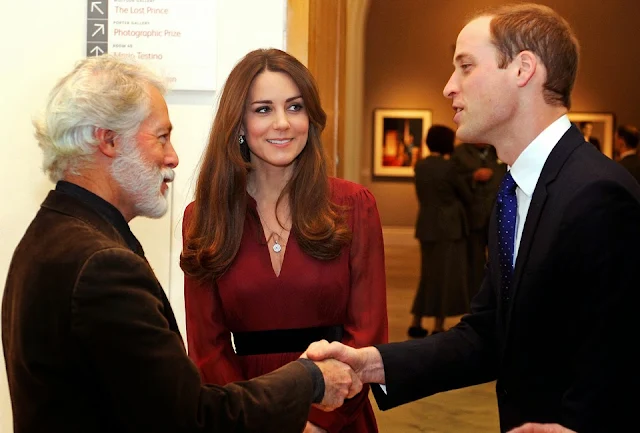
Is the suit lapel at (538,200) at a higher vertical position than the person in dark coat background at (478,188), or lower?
higher

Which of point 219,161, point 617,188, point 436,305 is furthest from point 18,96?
point 436,305

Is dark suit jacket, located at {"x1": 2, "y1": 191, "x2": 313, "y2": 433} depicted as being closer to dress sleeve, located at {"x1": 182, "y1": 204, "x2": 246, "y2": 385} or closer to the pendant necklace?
dress sleeve, located at {"x1": 182, "y1": 204, "x2": 246, "y2": 385}

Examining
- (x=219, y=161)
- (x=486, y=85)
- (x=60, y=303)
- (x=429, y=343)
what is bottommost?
(x=429, y=343)

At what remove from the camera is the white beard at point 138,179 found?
7.29ft

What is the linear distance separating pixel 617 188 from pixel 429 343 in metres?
0.91

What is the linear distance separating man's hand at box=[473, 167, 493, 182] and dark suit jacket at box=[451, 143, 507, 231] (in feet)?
0.09

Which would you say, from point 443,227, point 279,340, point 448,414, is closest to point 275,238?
point 279,340

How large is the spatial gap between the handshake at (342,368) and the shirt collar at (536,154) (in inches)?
28.7

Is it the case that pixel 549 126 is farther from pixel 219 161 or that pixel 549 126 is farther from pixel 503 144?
pixel 219 161

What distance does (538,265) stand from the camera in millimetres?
2293

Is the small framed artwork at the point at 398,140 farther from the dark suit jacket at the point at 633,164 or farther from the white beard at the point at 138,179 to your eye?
the white beard at the point at 138,179

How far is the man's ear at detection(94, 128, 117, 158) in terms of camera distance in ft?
7.24

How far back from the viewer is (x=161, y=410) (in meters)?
1.96

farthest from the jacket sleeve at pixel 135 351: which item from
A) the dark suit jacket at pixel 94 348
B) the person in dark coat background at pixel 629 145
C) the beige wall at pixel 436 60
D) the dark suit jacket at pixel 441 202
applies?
the beige wall at pixel 436 60
